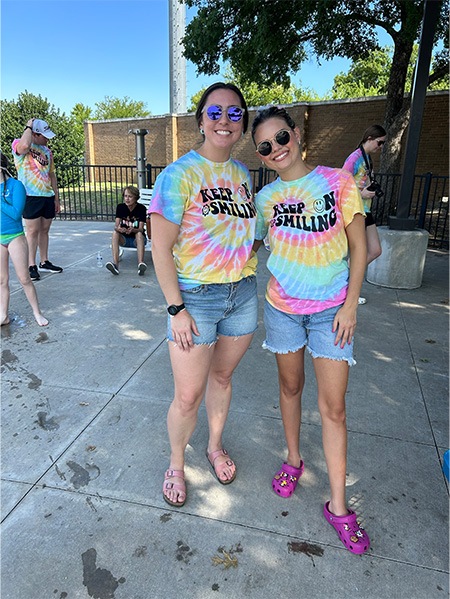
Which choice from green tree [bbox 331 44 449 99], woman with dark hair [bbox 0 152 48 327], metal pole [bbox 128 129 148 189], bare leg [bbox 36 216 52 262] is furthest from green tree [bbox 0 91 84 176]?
Answer: green tree [bbox 331 44 449 99]

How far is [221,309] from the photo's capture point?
6.50 feet

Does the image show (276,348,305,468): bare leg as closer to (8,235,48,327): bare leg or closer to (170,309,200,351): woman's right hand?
(170,309,200,351): woman's right hand

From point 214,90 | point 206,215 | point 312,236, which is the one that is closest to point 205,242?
point 206,215

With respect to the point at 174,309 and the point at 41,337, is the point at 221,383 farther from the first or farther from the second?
the point at 41,337

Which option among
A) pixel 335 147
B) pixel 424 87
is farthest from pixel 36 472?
pixel 335 147

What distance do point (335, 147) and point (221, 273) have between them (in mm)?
17224

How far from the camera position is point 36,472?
235cm

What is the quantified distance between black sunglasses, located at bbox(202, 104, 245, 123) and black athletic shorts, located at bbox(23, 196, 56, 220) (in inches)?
A: 174

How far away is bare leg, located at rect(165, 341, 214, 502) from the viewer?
1962mm

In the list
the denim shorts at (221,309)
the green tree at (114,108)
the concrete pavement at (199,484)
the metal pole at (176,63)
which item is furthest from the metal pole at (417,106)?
the green tree at (114,108)

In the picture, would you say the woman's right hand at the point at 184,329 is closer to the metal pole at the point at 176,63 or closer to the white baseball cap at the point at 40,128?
the white baseball cap at the point at 40,128

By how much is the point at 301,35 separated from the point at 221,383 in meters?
11.3

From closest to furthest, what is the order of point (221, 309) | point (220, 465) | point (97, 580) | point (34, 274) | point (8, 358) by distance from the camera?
1. point (97, 580)
2. point (221, 309)
3. point (220, 465)
4. point (8, 358)
5. point (34, 274)

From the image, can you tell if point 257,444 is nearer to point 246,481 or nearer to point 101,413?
point 246,481
